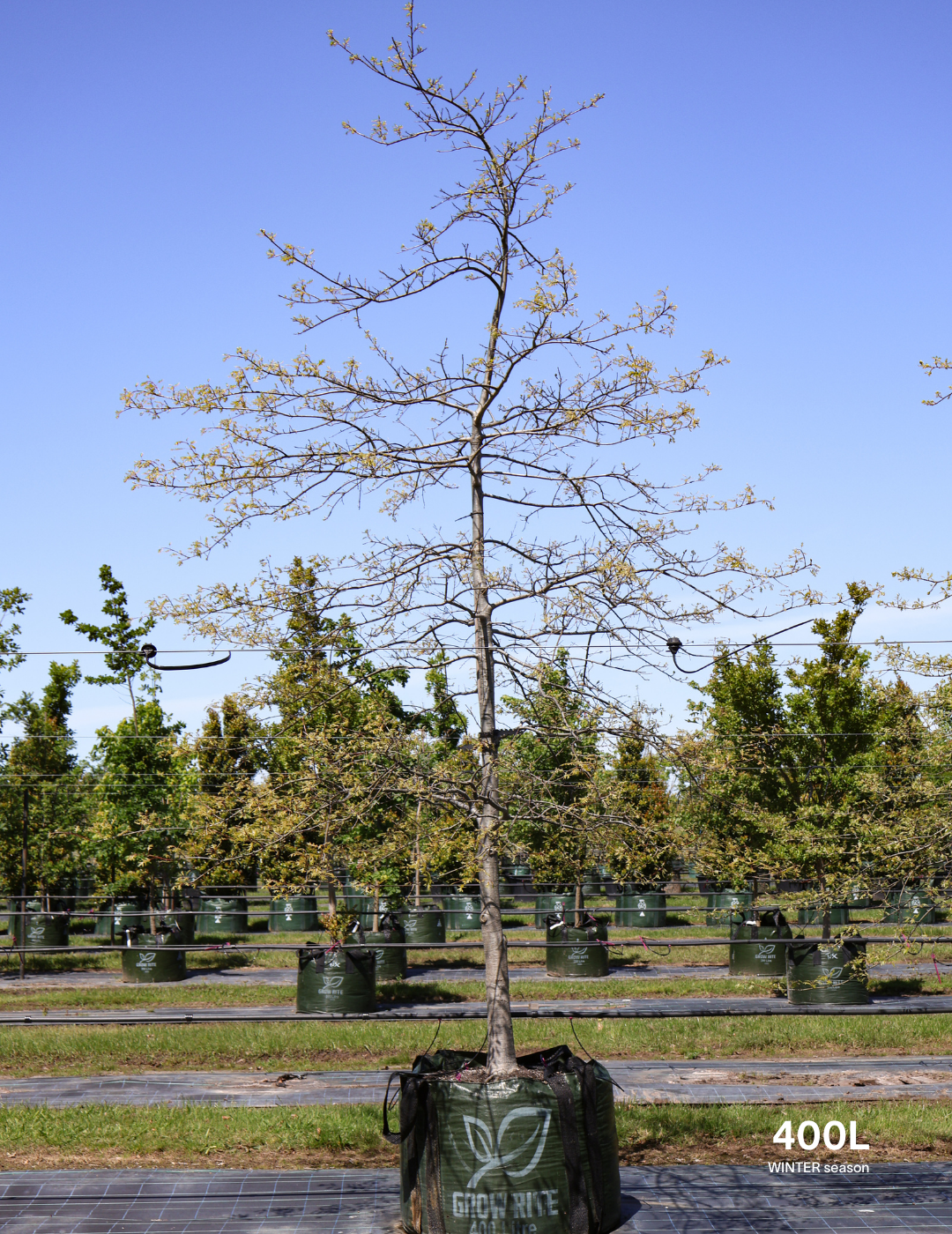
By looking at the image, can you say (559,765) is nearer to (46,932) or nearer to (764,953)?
(764,953)

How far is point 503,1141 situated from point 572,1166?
43cm

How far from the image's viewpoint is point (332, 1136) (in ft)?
30.4

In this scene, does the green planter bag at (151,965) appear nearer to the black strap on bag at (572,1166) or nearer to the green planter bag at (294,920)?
the green planter bag at (294,920)

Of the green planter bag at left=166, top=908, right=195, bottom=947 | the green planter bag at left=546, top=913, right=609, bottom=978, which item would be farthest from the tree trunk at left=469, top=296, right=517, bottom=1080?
the green planter bag at left=166, top=908, right=195, bottom=947

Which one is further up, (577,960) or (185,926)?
(185,926)

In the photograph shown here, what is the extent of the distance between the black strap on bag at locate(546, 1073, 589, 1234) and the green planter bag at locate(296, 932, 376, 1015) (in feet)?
36.2

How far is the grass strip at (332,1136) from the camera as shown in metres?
8.73

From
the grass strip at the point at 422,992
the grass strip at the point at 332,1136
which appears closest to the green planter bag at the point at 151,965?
the grass strip at the point at 422,992

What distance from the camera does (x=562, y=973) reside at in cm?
2220

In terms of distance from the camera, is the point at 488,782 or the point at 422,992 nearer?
the point at 488,782

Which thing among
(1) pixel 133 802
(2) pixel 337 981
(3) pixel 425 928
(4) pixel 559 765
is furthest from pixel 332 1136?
(3) pixel 425 928

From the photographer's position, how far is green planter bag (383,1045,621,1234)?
634 centimetres

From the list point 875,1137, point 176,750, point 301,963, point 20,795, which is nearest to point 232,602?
point 176,750

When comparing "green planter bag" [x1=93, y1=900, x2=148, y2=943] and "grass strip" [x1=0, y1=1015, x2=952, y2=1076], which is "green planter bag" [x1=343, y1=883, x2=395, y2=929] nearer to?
"green planter bag" [x1=93, y1=900, x2=148, y2=943]
